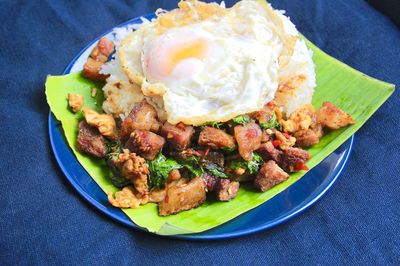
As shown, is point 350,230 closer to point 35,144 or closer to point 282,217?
point 282,217

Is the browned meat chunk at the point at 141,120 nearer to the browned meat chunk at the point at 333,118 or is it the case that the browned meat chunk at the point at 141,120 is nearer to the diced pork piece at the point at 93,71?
the diced pork piece at the point at 93,71

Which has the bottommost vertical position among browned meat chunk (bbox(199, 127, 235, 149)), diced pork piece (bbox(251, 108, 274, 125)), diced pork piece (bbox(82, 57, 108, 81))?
diced pork piece (bbox(251, 108, 274, 125))

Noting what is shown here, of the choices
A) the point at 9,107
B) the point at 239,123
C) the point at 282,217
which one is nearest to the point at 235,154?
the point at 239,123

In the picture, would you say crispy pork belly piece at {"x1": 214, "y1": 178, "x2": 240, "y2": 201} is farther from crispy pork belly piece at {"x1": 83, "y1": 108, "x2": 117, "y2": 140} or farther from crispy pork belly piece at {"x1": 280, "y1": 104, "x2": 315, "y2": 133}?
crispy pork belly piece at {"x1": 83, "y1": 108, "x2": 117, "y2": 140}

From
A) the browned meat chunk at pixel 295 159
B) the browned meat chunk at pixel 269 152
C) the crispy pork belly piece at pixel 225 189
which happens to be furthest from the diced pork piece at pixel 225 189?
the browned meat chunk at pixel 295 159

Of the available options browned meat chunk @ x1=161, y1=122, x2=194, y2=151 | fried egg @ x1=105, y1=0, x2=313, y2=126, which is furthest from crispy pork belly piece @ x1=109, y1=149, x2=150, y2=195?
fried egg @ x1=105, y1=0, x2=313, y2=126
